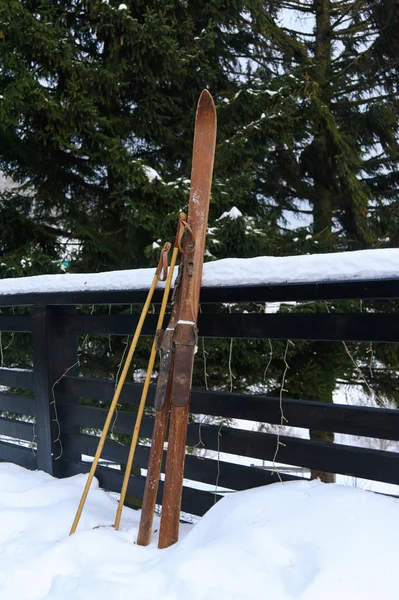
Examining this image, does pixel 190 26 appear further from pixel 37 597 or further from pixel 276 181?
pixel 37 597

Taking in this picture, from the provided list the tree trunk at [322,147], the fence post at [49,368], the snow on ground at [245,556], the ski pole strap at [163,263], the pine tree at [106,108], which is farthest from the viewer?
the tree trunk at [322,147]

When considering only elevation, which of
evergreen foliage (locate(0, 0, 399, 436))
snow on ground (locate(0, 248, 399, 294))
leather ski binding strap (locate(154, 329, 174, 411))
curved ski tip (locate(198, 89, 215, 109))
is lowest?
leather ski binding strap (locate(154, 329, 174, 411))

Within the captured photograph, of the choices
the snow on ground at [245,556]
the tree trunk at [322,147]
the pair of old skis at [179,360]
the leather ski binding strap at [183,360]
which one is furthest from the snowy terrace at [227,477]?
the tree trunk at [322,147]

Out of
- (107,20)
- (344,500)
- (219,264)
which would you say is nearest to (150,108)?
(107,20)

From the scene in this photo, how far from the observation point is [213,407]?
2275 millimetres

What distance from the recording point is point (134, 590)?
1504 mm

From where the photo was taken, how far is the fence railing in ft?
6.16

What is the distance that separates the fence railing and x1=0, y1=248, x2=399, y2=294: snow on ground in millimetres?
46

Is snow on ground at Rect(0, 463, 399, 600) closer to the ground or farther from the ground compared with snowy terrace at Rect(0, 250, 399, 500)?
closer to the ground

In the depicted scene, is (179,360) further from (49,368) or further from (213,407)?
(49,368)

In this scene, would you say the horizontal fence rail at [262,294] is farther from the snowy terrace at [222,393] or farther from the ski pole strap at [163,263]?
the ski pole strap at [163,263]

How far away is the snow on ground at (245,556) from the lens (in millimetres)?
1399

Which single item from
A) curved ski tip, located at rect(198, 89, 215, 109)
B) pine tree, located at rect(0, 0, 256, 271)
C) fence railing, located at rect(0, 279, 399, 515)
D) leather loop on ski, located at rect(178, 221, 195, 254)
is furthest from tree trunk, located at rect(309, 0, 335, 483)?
leather loop on ski, located at rect(178, 221, 195, 254)

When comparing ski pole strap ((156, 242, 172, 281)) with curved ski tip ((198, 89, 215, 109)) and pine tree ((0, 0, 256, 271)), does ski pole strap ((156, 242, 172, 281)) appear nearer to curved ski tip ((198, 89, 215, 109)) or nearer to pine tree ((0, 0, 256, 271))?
curved ski tip ((198, 89, 215, 109))
